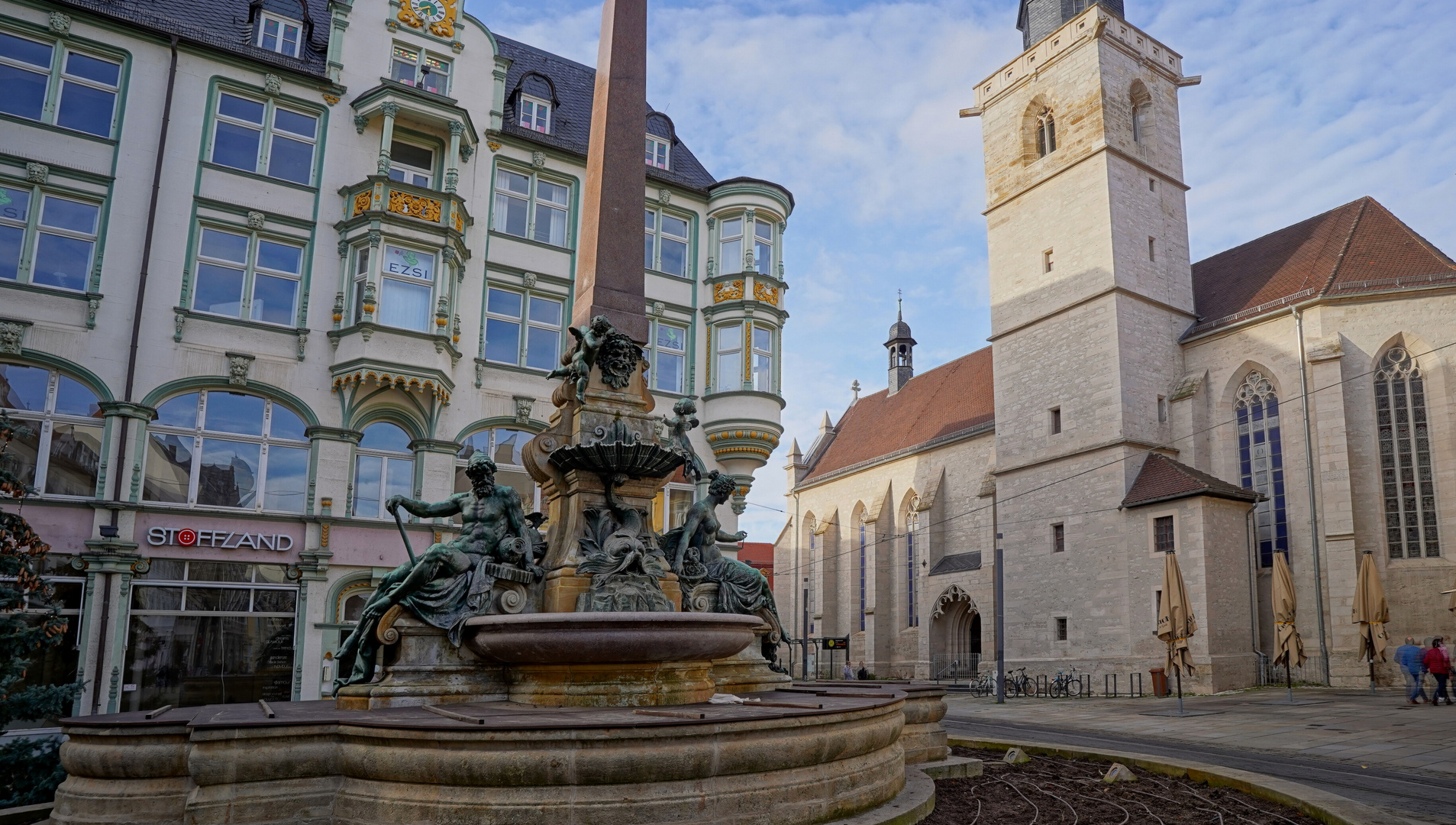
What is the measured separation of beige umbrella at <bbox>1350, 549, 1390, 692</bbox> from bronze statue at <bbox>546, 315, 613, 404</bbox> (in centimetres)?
2020

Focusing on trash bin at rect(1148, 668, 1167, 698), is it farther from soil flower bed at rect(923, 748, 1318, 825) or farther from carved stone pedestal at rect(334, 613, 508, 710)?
carved stone pedestal at rect(334, 613, 508, 710)

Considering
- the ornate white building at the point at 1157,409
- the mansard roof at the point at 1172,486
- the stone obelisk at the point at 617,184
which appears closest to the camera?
the stone obelisk at the point at 617,184

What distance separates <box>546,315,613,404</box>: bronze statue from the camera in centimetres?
898

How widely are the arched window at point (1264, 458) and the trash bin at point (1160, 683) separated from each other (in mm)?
5140

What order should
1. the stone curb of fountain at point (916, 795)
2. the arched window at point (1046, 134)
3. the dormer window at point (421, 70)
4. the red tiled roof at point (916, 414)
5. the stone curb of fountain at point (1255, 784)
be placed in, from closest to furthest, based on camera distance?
the stone curb of fountain at point (916, 795) → the stone curb of fountain at point (1255, 784) → the dormer window at point (421, 70) → the arched window at point (1046, 134) → the red tiled roof at point (916, 414)

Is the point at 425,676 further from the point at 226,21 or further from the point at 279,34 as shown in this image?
the point at 226,21

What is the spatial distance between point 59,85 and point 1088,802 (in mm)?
21875

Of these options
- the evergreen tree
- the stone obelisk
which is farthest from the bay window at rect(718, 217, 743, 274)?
the evergreen tree

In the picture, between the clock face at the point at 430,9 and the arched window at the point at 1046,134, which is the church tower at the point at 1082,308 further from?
the clock face at the point at 430,9

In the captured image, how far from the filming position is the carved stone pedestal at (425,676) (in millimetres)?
7203

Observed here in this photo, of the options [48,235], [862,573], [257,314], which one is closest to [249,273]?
[257,314]

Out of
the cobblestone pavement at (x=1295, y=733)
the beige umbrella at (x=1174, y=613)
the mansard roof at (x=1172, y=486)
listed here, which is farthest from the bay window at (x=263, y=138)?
the mansard roof at (x=1172, y=486)

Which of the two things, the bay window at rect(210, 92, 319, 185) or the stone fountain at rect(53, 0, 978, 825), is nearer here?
the stone fountain at rect(53, 0, 978, 825)

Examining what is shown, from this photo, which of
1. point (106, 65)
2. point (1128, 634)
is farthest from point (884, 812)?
point (1128, 634)
